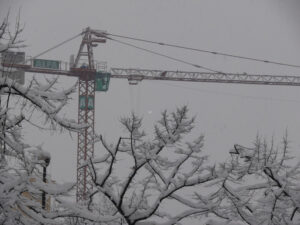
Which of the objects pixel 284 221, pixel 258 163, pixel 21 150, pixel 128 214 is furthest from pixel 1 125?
pixel 284 221

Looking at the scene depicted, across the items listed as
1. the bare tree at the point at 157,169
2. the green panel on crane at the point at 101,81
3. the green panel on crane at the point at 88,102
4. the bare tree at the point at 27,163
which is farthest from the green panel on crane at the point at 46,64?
the bare tree at the point at 27,163

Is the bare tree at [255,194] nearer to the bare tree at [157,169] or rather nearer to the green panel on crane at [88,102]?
the bare tree at [157,169]

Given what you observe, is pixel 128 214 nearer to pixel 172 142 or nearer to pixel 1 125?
pixel 172 142

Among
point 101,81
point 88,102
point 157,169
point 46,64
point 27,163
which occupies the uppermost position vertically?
point 46,64

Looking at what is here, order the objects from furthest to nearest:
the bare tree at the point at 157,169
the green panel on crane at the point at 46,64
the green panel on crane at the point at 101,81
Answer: the green panel on crane at the point at 101,81
the green panel on crane at the point at 46,64
the bare tree at the point at 157,169

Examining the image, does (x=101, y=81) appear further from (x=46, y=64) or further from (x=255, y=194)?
(x=255, y=194)

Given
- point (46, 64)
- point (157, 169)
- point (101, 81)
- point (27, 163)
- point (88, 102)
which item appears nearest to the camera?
point (27, 163)

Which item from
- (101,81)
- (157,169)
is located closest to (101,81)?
(101,81)

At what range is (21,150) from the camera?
24.6 ft

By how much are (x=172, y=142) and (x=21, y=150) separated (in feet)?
10.7

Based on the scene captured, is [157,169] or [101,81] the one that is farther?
[101,81]

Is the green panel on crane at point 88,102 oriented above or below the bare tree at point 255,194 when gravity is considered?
below

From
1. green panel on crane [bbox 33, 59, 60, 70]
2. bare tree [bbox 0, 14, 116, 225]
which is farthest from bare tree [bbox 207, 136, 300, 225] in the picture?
green panel on crane [bbox 33, 59, 60, 70]

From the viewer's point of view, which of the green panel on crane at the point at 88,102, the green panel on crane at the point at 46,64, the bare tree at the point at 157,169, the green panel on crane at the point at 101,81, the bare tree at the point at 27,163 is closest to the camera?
the bare tree at the point at 27,163
